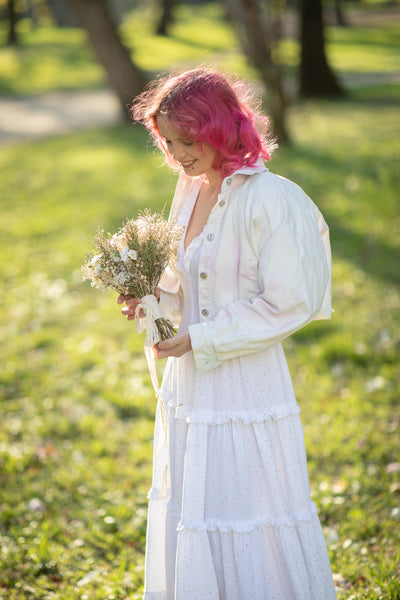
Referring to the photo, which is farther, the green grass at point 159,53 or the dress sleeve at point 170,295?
the green grass at point 159,53

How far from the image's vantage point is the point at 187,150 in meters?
2.20

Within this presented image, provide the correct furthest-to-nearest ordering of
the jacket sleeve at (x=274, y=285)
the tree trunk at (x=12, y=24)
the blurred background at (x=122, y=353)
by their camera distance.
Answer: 1. the tree trunk at (x=12, y=24)
2. the blurred background at (x=122, y=353)
3. the jacket sleeve at (x=274, y=285)

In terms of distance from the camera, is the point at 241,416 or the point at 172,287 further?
the point at 172,287

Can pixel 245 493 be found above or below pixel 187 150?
below

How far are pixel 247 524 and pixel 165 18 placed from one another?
38.5 metres

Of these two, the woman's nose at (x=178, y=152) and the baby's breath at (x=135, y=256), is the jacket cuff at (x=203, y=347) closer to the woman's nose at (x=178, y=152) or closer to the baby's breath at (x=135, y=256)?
the baby's breath at (x=135, y=256)

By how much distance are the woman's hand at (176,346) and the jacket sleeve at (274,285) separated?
47 millimetres

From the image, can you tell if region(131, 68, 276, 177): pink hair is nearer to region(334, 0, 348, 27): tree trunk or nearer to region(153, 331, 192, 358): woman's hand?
region(153, 331, 192, 358): woman's hand

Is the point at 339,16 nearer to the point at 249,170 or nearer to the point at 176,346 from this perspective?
the point at 249,170

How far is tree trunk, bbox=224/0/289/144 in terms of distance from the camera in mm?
10922

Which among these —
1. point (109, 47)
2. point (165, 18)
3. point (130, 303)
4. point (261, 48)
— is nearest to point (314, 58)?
point (109, 47)

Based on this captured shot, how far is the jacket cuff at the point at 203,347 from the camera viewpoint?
219cm

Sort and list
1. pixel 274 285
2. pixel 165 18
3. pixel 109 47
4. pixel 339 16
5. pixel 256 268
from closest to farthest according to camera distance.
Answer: pixel 274 285 → pixel 256 268 → pixel 109 47 → pixel 165 18 → pixel 339 16

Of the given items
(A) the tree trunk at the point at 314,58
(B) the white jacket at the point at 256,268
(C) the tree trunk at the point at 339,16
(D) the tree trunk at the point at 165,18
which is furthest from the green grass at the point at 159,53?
(B) the white jacket at the point at 256,268
